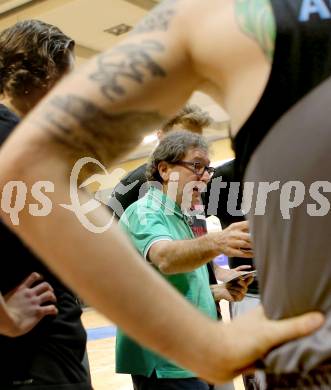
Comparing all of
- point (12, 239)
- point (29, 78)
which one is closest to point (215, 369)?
point (12, 239)

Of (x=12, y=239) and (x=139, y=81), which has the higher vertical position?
(x=139, y=81)

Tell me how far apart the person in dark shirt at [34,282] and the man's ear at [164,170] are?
98 centimetres

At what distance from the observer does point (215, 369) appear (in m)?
0.67

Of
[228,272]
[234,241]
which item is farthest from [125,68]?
[228,272]

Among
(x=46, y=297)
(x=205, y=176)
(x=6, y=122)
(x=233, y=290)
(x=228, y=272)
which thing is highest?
(x=6, y=122)

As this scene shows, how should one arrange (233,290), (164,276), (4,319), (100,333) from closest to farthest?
(4,319)
(164,276)
(233,290)
(100,333)

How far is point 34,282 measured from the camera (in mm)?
1397

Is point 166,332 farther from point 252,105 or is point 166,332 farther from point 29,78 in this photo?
point 29,78

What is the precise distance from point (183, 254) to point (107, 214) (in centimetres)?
143

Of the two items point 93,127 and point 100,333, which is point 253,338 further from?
point 100,333

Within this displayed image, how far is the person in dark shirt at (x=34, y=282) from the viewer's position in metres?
1.38

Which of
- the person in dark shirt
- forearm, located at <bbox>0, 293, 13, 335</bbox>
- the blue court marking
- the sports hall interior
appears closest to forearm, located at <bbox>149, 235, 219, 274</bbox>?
the person in dark shirt

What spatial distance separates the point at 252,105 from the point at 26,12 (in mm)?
5839

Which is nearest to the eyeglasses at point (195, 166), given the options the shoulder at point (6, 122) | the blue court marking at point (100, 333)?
the shoulder at point (6, 122)
